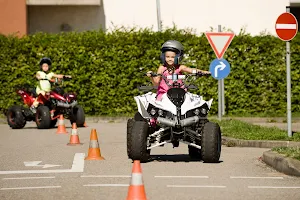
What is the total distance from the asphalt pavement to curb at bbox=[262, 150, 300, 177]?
11 cm

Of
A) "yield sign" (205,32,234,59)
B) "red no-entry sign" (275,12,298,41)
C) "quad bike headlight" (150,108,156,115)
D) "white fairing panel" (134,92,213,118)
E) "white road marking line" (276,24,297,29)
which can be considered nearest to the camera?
"white fairing panel" (134,92,213,118)

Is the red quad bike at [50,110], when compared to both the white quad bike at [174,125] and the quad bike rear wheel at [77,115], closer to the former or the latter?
the quad bike rear wheel at [77,115]

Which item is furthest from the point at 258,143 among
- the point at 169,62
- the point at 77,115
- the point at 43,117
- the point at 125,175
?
the point at 77,115

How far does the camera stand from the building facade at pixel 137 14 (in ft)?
127

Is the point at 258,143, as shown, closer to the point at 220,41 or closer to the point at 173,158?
the point at 173,158

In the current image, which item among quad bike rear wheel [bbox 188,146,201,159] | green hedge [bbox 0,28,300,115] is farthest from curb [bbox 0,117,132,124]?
quad bike rear wheel [bbox 188,146,201,159]

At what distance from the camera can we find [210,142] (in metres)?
14.7

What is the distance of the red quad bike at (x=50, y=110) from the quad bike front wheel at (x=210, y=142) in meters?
11.3

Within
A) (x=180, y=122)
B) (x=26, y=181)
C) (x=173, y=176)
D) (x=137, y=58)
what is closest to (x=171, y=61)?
(x=180, y=122)

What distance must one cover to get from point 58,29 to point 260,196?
29.2m

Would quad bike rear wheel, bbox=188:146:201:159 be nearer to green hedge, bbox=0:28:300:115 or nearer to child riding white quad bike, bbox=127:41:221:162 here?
child riding white quad bike, bbox=127:41:221:162

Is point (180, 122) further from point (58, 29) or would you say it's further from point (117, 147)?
point (58, 29)

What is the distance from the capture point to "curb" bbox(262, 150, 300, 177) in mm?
13289

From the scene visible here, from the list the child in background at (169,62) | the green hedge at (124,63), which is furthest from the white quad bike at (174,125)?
the green hedge at (124,63)
